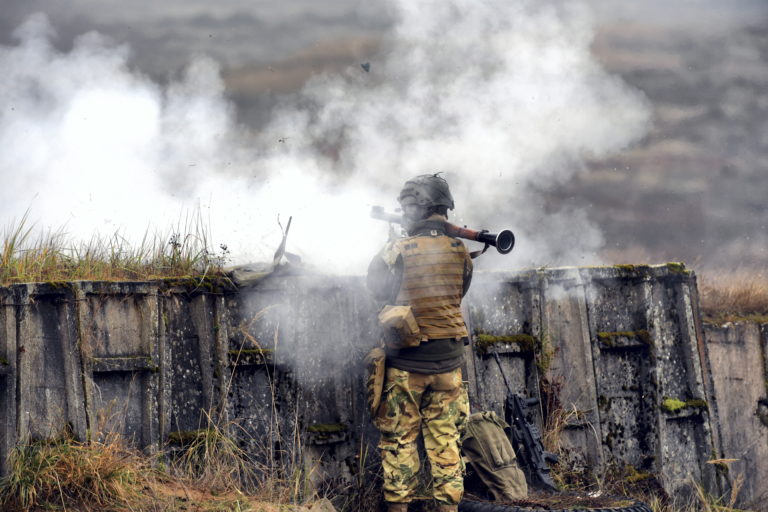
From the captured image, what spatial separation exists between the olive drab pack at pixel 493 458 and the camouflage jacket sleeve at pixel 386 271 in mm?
1188

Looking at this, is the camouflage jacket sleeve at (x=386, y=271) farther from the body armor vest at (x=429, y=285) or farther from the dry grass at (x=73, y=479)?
the dry grass at (x=73, y=479)

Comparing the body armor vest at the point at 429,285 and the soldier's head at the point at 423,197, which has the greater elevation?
the soldier's head at the point at 423,197

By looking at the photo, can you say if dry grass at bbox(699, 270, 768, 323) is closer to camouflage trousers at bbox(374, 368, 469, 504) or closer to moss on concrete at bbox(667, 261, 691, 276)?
moss on concrete at bbox(667, 261, 691, 276)

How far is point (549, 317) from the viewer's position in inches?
248

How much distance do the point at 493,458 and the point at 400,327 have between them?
4.09 feet

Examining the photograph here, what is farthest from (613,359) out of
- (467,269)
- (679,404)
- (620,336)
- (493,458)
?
(467,269)

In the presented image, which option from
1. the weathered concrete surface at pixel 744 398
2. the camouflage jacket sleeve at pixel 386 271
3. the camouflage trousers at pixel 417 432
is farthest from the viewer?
the weathered concrete surface at pixel 744 398

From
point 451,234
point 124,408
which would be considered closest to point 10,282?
point 124,408

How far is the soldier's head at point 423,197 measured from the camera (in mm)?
5375

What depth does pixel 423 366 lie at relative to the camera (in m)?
5.25

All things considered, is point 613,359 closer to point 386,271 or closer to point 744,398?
point 744,398

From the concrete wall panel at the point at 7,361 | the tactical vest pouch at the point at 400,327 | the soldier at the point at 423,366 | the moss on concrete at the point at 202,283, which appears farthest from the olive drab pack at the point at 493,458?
the concrete wall panel at the point at 7,361

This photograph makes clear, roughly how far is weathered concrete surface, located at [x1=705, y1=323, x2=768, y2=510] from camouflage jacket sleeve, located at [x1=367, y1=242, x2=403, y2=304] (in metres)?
3.66

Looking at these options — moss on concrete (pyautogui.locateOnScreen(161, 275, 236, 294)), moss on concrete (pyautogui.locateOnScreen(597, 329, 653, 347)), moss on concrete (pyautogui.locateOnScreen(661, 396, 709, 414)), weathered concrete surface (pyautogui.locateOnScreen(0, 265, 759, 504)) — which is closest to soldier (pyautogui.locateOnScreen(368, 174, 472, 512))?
weathered concrete surface (pyautogui.locateOnScreen(0, 265, 759, 504))
